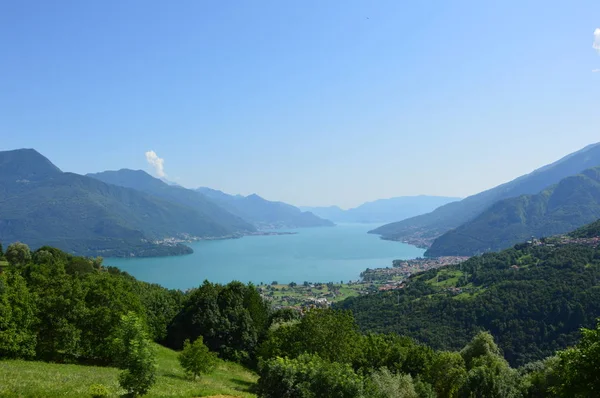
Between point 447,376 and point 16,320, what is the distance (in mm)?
30349

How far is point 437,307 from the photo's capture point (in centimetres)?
11081

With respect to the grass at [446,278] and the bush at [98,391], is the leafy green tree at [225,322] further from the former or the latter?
the grass at [446,278]

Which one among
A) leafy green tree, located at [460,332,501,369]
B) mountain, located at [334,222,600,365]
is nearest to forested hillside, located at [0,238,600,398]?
leafy green tree, located at [460,332,501,369]

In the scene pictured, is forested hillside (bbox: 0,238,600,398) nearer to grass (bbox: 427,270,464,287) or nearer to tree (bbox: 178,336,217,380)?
tree (bbox: 178,336,217,380)

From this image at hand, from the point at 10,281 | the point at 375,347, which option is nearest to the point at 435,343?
the point at 375,347

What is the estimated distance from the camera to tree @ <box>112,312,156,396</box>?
14609 mm

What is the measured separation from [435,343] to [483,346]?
58.8 metres

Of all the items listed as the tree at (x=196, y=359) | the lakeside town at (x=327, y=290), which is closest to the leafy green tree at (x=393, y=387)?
the tree at (x=196, y=359)

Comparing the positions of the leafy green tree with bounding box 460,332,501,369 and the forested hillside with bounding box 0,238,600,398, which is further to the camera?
the leafy green tree with bounding box 460,332,501,369

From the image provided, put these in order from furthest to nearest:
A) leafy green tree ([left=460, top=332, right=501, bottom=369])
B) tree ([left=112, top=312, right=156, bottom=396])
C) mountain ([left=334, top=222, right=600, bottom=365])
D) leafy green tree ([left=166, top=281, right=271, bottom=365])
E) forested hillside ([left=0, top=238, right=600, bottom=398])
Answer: mountain ([left=334, top=222, right=600, bottom=365]) → leafy green tree ([left=166, top=281, right=271, bottom=365]) → leafy green tree ([left=460, top=332, right=501, bottom=369]) → forested hillside ([left=0, top=238, right=600, bottom=398]) → tree ([left=112, top=312, right=156, bottom=396])

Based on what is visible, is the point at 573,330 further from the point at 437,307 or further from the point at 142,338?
the point at 142,338

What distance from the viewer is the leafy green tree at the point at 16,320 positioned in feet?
74.6

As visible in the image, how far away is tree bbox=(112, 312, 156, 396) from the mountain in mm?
86753

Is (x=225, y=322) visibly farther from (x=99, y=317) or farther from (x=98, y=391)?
(x=98, y=391)
